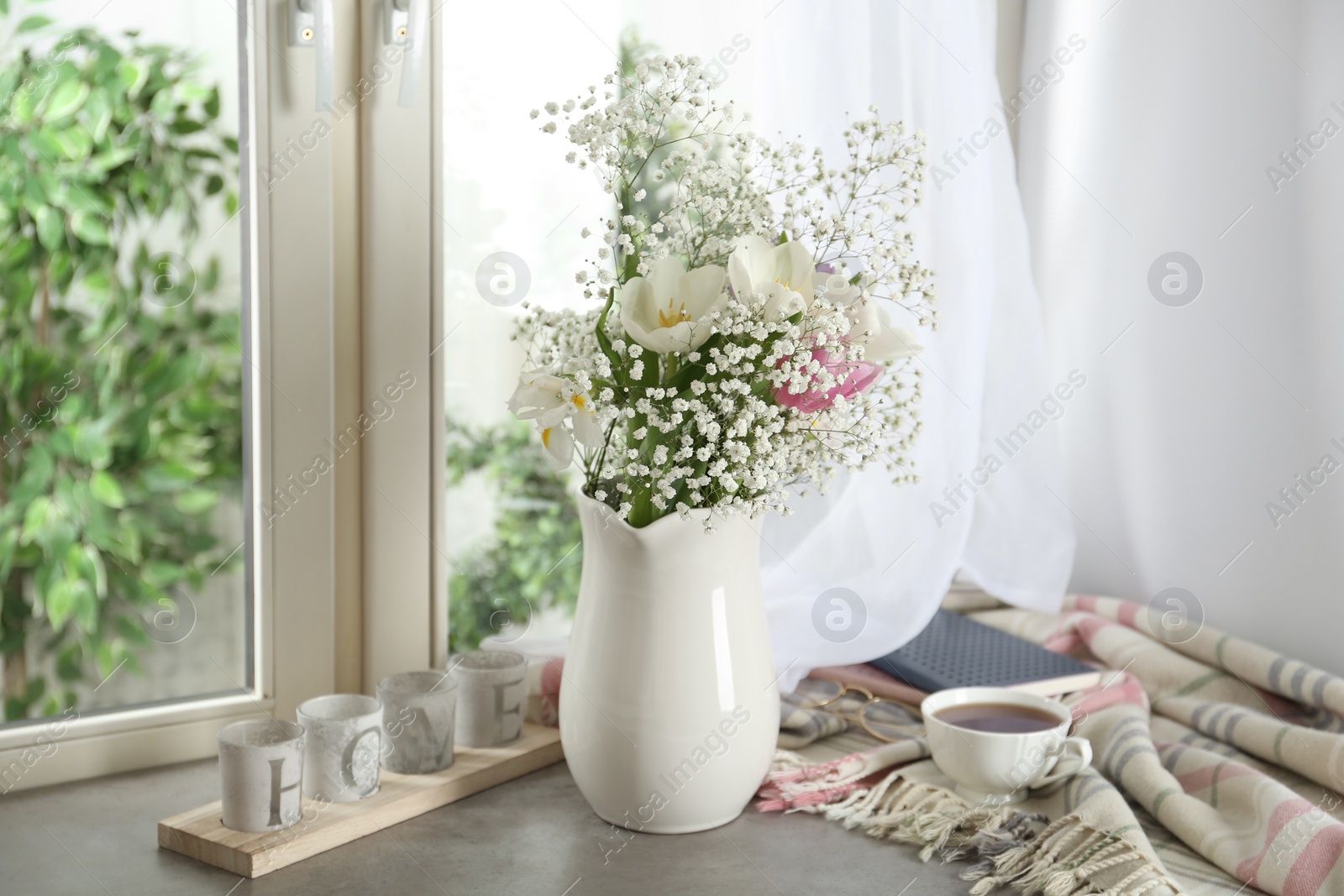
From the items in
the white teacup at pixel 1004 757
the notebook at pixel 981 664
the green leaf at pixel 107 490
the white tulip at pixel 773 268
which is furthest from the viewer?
the notebook at pixel 981 664

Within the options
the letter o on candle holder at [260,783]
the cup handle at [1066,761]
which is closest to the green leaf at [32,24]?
the letter o on candle holder at [260,783]

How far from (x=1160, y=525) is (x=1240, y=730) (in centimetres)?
33

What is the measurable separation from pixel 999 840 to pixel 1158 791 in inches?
6.1

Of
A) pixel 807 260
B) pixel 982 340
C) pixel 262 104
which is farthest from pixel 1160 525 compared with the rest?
pixel 262 104

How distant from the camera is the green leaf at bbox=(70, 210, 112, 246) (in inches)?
37.4

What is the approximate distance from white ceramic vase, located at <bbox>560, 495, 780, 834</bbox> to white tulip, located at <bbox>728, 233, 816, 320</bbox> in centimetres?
18

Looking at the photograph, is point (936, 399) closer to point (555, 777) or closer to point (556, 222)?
point (556, 222)

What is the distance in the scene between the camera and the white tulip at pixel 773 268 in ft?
2.51

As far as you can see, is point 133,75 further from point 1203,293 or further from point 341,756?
point 1203,293

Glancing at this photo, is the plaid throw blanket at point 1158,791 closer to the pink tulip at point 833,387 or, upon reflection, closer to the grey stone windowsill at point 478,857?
the grey stone windowsill at point 478,857

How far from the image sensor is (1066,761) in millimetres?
885

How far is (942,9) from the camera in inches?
46.8

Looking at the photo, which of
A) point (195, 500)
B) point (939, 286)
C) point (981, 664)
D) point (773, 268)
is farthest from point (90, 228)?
point (981, 664)

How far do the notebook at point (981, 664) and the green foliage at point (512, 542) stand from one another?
1.15 ft
